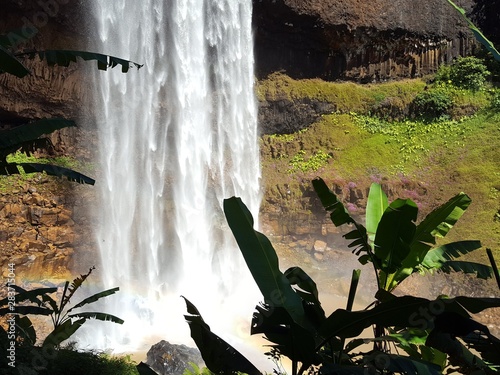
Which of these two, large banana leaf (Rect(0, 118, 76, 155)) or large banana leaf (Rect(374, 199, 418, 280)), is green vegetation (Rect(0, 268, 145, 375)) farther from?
large banana leaf (Rect(374, 199, 418, 280))

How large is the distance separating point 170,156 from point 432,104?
11895mm

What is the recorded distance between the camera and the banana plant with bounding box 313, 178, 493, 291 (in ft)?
12.2

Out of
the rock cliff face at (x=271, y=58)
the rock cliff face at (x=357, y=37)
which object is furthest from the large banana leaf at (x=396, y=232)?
the rock cliff face at (x=357, y=37)

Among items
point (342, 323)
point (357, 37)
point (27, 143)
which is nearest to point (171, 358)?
point (27, 143)

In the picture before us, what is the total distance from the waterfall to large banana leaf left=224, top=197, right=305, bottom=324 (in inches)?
469

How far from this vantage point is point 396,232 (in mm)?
3746

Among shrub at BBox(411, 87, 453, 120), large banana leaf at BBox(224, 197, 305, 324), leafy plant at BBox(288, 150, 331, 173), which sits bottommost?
leafy plant at BBox(288, 150, 331, 173)

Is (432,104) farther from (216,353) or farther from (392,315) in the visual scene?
(216,353)

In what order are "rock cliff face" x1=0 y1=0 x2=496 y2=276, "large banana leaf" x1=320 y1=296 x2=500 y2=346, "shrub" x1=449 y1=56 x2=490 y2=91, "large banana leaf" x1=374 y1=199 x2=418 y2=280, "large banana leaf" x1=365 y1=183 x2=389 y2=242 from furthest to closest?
"shrub" x1=449 y1=56 x2=490 y2=91 < "rock cliff face" x1=0 y1=0 x2=496 y2=276 < "large banana leaf" x1=365 y1=183 x2=389 y2=242 < "large banana leaf" x1=374 y1=199 x2=418 y2=280 < "large banana leaf" x1=320 y1=296 x2=500 y2=346

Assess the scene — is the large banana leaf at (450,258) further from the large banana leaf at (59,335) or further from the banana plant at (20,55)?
the large banana leaf at (59,335)

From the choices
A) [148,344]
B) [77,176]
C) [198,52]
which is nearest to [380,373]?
[77,176]

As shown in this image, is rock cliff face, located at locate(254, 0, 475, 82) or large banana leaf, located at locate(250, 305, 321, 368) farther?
rock cliff face, located at locate(254, 0, 475, 82)

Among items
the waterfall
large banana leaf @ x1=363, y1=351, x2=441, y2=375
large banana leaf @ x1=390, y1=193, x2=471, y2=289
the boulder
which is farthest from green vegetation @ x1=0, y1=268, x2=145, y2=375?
the waterfall

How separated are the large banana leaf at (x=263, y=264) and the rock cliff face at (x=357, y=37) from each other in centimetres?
1810
